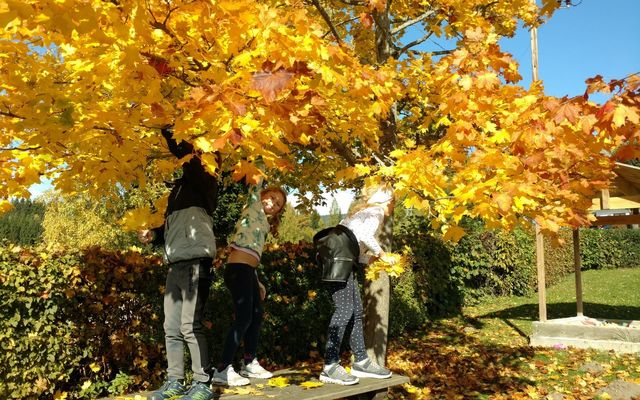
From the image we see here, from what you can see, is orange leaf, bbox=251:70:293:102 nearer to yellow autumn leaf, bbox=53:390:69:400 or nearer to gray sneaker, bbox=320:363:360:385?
gray sneaker, bbox=320:363:360:385

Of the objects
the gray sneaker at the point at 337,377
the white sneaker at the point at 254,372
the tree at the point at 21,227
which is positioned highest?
the tree at the point at 21,227

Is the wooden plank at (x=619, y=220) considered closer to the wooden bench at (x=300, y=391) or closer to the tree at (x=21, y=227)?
the wooden bench at (x=300, y=391)

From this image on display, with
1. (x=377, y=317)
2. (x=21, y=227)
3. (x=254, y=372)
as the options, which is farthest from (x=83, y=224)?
(x=21, y=227)

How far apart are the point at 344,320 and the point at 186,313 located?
1.29 meters

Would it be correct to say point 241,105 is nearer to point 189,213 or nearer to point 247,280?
point 189,213

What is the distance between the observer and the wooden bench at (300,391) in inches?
133

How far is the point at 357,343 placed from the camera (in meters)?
4.10

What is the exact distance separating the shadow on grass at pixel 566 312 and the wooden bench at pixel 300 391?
805cm

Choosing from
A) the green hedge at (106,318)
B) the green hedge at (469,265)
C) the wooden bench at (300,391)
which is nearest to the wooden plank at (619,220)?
the green hedge at (469,265)

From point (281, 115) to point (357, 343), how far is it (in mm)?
→ 2210

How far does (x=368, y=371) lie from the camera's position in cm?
402

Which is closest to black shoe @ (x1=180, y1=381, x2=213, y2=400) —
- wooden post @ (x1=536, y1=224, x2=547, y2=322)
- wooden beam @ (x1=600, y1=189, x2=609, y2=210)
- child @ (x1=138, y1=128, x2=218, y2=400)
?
child @ (x1=138, y1=128, x2=218, y2=400)

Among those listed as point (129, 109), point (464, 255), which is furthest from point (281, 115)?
point (464, 255)

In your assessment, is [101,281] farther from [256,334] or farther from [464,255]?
[464,255]
